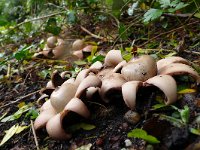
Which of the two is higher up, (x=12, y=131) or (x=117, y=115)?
(x=117, y=115)

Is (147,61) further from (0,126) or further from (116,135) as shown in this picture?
(0,126)

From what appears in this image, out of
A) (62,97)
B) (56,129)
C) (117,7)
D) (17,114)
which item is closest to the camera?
(56,129)

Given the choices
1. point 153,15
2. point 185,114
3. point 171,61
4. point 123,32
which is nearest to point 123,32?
point 123,32

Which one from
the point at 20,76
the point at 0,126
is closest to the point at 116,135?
the point at 0,126

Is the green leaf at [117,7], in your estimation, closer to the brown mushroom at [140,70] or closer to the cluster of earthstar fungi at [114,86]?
the cluster of earthstar fungi at [114,86]

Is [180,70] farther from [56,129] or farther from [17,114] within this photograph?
[17,114]

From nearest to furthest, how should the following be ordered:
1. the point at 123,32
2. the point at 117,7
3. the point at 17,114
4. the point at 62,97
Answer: the point at 62,97 < the point at 17,114 < the point at 123,32 < the point at 117,7

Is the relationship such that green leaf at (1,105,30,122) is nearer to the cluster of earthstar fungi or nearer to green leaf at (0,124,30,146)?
green leaf at (0,124,30,146)

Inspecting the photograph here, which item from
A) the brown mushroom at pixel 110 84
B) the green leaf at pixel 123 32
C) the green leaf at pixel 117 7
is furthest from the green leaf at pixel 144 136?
the green leaf at pixel 117 7
